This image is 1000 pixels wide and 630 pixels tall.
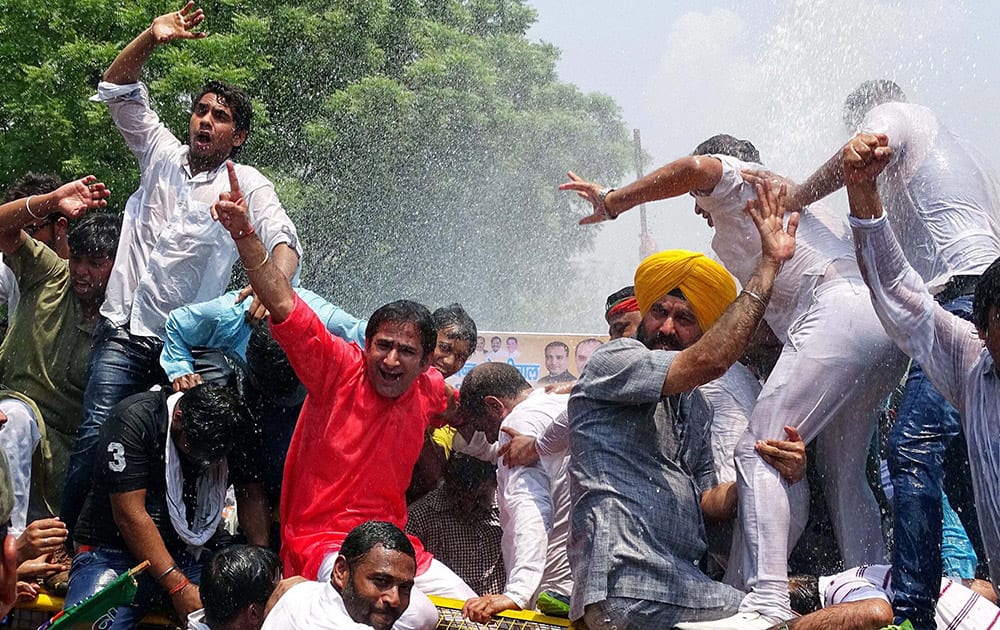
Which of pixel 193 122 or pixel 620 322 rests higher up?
pixel 193 122

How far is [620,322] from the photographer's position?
5.52 meters

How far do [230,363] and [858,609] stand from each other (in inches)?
109

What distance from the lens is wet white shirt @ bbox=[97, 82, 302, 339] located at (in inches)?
214

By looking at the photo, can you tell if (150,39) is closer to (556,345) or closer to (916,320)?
(916,320)

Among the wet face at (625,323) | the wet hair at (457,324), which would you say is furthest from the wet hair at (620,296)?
the wet hair at (457,324)

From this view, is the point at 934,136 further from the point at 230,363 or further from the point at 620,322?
the point at 230,363

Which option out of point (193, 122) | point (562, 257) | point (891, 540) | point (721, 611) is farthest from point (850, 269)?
point (562, 257)

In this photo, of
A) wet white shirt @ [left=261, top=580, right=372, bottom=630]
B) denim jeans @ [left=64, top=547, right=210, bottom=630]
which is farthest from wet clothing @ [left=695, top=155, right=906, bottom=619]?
denim jeans @ [left=64, top=547, right=210, bottom=630]

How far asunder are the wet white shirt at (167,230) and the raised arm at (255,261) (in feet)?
2.91

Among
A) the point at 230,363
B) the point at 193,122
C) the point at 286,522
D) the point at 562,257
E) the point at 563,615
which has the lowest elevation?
the point at 563,615

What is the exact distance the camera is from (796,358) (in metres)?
4.38

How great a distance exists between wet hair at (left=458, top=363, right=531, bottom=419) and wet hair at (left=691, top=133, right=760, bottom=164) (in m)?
1.24

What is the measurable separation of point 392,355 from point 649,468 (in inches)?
43.5

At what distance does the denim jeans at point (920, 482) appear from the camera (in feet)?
13.3
